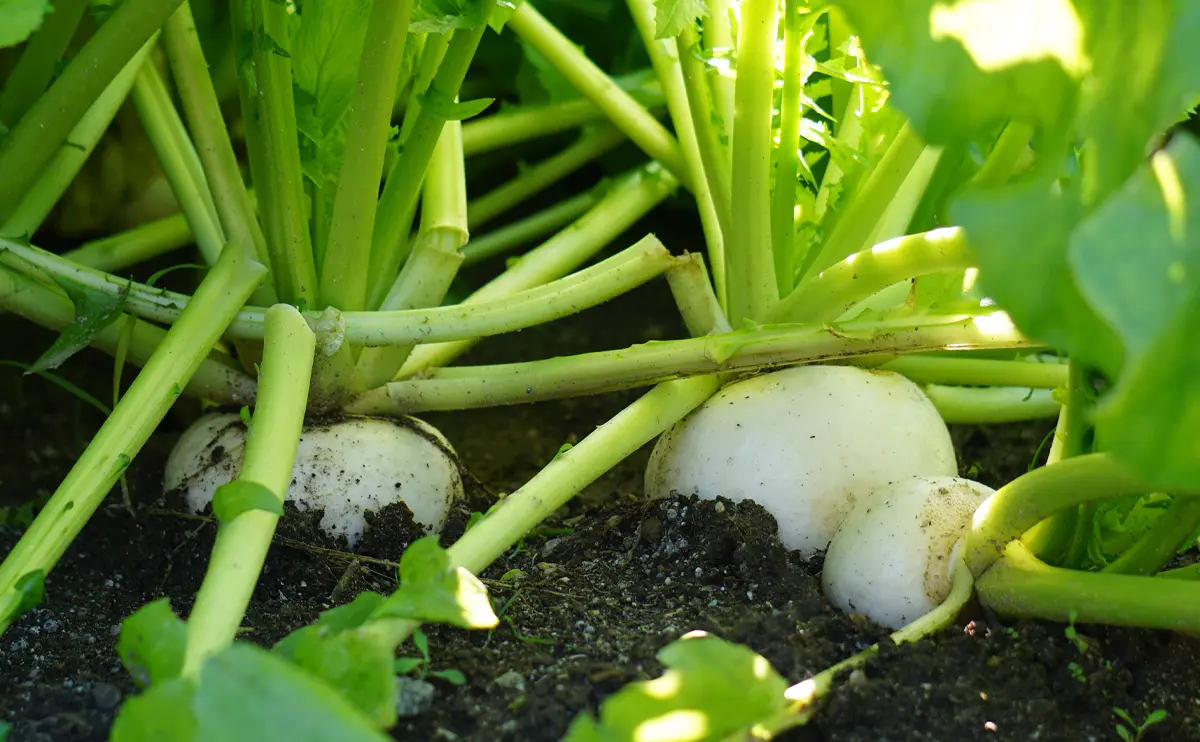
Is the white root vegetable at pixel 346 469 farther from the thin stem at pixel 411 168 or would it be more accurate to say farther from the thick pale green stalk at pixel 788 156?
the thick pale green stalk at pixel 788 156

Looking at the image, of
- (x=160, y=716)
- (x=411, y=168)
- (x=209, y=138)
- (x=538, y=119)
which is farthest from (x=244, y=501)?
(x=538, y=119)

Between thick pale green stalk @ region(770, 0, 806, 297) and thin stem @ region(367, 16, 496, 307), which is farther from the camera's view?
thick pale green stalk @ region(770, 0, 806, 297)

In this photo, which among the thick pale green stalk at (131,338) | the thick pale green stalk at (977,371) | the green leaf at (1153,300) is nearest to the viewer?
the green leaf at (1153,300)

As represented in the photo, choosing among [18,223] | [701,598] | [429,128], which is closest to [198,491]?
[18,223]

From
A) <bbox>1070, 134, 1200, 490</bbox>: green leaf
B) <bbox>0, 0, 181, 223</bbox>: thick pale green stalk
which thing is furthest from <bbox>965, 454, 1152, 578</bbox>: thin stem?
<bbox>0, 0, 181, 223</bbox>: thick pale green stalk

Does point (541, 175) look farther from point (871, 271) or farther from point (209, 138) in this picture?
point (871, 271)

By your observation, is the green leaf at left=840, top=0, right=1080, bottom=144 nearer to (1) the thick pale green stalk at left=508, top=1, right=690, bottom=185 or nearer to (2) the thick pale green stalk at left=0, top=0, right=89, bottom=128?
(1) the thick pale green stalk at left=508, top=1, right=690, bottom=185

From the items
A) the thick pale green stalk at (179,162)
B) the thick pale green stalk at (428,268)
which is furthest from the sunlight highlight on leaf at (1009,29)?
the thick pale green stalk at (179,162)
